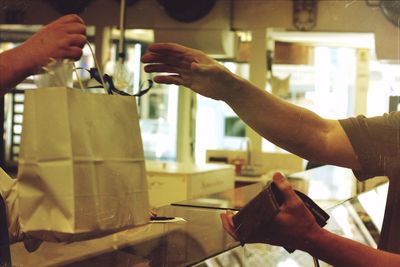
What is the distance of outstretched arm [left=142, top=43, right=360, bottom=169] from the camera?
1079 mm

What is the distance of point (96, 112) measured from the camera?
0.79m

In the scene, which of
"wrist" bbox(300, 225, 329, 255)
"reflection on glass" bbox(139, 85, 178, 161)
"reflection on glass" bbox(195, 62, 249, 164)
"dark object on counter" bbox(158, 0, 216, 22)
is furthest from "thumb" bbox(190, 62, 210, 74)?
"reflection on glass" bbox(139, 85, 178, 161)

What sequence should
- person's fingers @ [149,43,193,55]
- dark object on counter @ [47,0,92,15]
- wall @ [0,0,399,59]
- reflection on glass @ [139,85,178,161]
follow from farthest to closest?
1. reflection on glass @ [139,85,178,161]
2. wall @ [0,0,399,59]
3. dark object on counter @ [47,0,92,15]
4. person's fingers @ [149,43,193,55]

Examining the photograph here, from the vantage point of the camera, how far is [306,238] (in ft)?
2.58

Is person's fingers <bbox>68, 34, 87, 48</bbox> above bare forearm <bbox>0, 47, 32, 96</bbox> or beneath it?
above

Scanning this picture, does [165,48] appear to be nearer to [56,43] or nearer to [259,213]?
[56,43]

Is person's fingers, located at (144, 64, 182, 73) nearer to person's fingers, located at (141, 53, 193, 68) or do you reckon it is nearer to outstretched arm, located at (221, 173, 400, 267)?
person's fingers, located at (141, 53, 193, 68)

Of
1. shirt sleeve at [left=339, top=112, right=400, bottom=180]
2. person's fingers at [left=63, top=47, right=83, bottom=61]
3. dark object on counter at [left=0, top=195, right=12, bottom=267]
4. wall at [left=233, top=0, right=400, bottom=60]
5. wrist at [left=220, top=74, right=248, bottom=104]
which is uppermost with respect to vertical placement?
wall at [left=233, top=0, right=400, bottom=60]

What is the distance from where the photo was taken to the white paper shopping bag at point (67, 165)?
0.75 meters

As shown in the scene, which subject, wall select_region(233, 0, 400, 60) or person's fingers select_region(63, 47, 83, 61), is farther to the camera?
wall select_region(233, 0, 400, 60)

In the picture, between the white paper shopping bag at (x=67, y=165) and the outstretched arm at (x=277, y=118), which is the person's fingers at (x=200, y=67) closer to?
the outstretched arm at (x=277, y=118)

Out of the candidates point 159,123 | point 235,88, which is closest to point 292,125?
point 235,88

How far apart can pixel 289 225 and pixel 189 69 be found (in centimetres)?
40

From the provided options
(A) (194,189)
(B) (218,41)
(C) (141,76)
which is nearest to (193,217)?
(C) (141,76)
